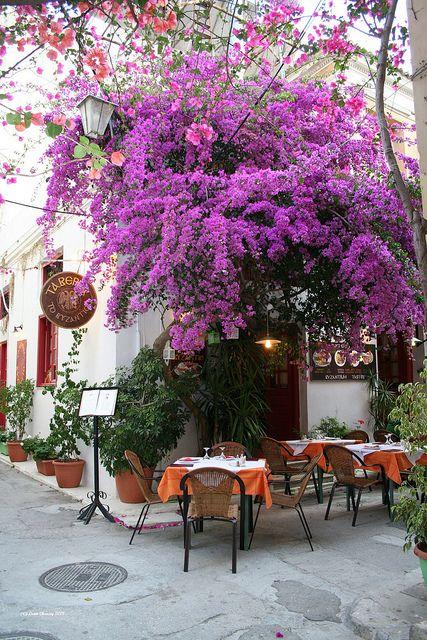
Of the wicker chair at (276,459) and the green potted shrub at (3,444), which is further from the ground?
the wicker chair at (276,459)

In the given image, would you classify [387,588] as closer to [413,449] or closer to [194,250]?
[413,449]

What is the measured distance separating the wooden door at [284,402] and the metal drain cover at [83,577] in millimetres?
6618

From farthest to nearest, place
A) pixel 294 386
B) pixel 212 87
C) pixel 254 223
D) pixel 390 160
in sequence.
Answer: pixel 294 386
pixel 212 87
pixel 254 223
pixel 390 160

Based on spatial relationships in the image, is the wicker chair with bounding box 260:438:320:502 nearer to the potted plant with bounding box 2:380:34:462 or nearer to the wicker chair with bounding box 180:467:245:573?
the wicker chair with bounding box 180:467:245:573

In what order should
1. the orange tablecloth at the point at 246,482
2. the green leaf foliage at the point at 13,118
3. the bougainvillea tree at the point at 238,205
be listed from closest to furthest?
the green leaf foliage at the point at 13,118, the orange tablecloth at the point at 246,482, the bougainvillea tree at the point at 238,205

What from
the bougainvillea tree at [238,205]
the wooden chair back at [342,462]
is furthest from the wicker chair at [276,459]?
the bougainvillea tree at [238,205]

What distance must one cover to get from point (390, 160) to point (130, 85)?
15.3 feet

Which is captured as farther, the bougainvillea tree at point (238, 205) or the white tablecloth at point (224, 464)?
the bougainvillea tree at point (238, 205)

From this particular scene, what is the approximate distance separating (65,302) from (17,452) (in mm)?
5808

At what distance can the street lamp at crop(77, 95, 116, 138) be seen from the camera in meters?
7.36

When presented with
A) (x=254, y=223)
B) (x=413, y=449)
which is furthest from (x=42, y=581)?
(x=254, y=223)

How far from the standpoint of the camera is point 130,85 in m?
8.21

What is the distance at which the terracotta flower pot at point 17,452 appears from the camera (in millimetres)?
13284

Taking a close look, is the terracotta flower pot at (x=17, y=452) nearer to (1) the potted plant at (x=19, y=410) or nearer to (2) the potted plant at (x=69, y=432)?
(1) the potted plant at (x=19, y=410)
